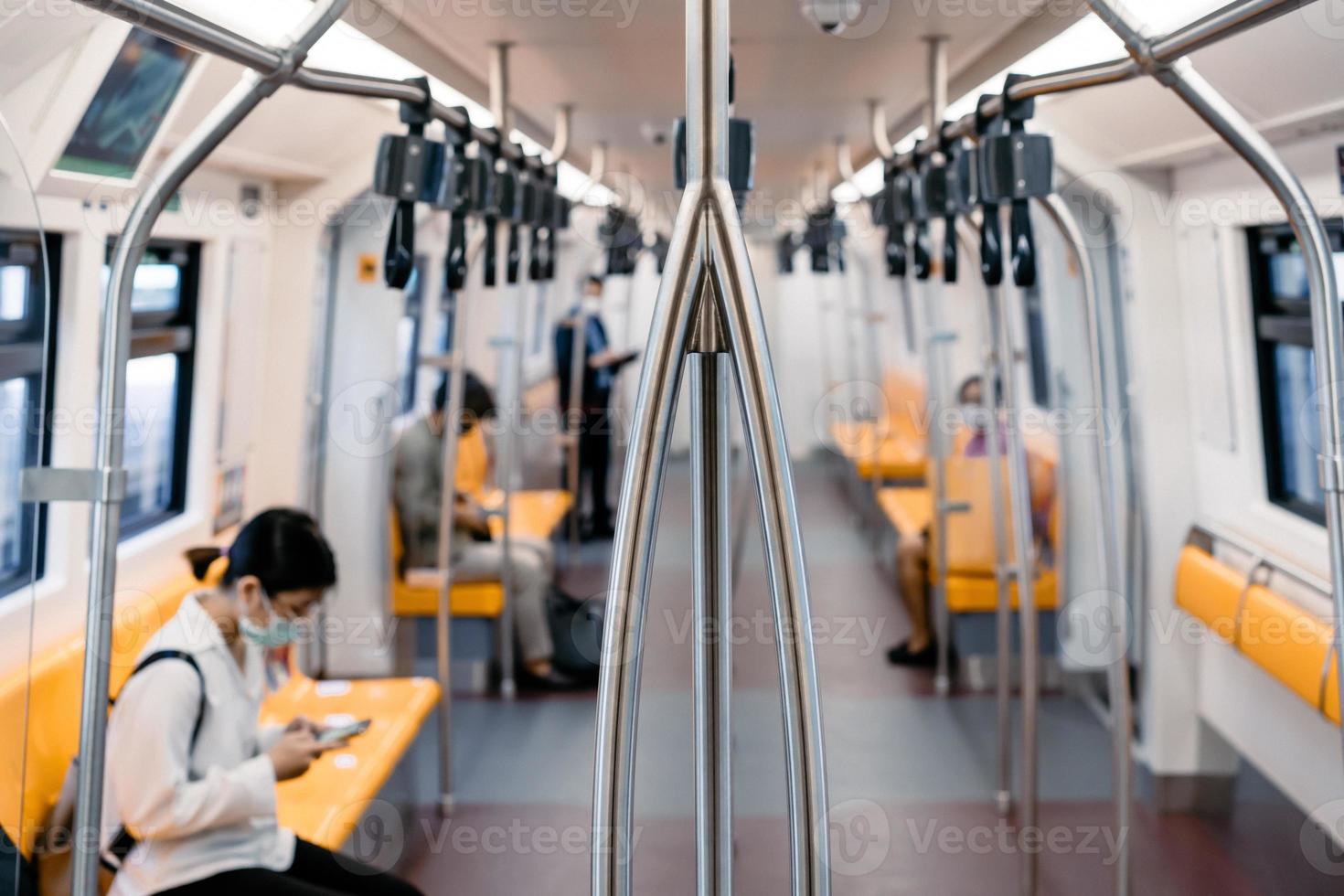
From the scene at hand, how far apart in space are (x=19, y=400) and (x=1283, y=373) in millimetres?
3118

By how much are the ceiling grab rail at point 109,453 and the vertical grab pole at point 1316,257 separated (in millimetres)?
989

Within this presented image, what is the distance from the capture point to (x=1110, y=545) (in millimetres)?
2002

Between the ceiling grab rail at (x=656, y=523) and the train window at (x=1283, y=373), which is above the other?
the train window at (x=1283, y=373)

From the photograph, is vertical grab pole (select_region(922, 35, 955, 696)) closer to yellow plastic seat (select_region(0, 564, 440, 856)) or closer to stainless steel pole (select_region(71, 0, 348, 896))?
yellow plastic seat (select_region(0, 564, 440, 856))

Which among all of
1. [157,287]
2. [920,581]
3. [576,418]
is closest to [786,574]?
[157,287]

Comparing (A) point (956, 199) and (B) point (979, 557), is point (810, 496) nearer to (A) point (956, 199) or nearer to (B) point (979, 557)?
(B) point (979, 557)

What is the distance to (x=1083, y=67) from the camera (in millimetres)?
1312

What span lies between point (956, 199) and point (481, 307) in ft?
12.2

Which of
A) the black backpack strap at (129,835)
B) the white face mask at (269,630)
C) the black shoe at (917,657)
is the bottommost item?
the black shoe at (917,657)

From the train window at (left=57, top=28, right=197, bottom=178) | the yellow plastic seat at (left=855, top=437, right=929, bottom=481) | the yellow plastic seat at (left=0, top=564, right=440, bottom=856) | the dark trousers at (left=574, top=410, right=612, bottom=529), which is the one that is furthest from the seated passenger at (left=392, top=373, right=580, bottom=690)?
the yellow plastic seat at (left=855, top=437, right=929, bottom=481)

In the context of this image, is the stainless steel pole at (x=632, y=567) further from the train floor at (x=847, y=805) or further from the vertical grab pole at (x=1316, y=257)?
the train floor at (x=847, y=805)

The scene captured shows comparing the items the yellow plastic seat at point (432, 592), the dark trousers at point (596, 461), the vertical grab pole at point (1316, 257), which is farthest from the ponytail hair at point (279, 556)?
the dark trousers at point (596, 461)

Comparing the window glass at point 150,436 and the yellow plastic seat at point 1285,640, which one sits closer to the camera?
the yellow plastic seat at point 1285,640

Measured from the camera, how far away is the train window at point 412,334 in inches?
182
